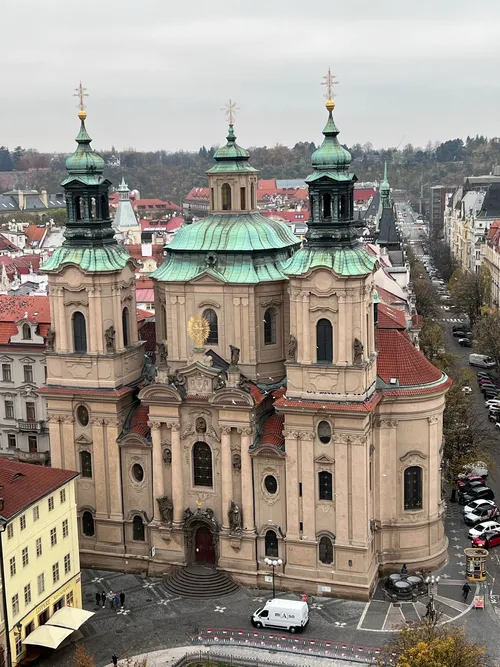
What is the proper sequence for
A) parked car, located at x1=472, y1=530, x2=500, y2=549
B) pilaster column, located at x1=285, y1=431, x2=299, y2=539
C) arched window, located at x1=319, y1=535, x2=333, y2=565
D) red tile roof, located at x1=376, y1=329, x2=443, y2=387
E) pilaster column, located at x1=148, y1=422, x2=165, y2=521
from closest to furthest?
pilaster column, located at x1=285, y1=431, x2=299, y2=539
arched window, located at x1=319, y1=535, x2=333, y2=565
red tile roof, located at x1=376, y1=329, x2=443, y2=387
pilaster column, located at x1=148, y1=422, x2=165, y2=521
parked car, located at x1=472, y1=530, x2=500, y2=549

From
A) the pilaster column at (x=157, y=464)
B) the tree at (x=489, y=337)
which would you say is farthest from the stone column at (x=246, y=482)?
the tree at (x=489, y=337)

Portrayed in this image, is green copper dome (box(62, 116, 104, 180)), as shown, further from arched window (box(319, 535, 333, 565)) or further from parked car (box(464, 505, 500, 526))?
parked car (box(464, 505, 500, 526))

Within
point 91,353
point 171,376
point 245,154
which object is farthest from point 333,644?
point 245,154

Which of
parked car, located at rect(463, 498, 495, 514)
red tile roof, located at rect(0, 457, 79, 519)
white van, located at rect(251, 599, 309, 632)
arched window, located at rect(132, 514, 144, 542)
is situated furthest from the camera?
parked car, located at rect(463, 498, 495, 514)

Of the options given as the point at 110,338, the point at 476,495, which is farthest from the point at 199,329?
the point at 476,495

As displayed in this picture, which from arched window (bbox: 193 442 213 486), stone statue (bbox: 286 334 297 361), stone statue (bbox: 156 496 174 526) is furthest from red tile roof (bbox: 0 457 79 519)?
stone statue (bbox: 286 334 297 361)

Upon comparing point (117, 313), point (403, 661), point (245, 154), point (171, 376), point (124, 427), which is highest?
point (245, 154)

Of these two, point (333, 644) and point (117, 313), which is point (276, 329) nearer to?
point (117, 313)

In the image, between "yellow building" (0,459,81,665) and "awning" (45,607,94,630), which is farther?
"awning" (45,607,94,630)
